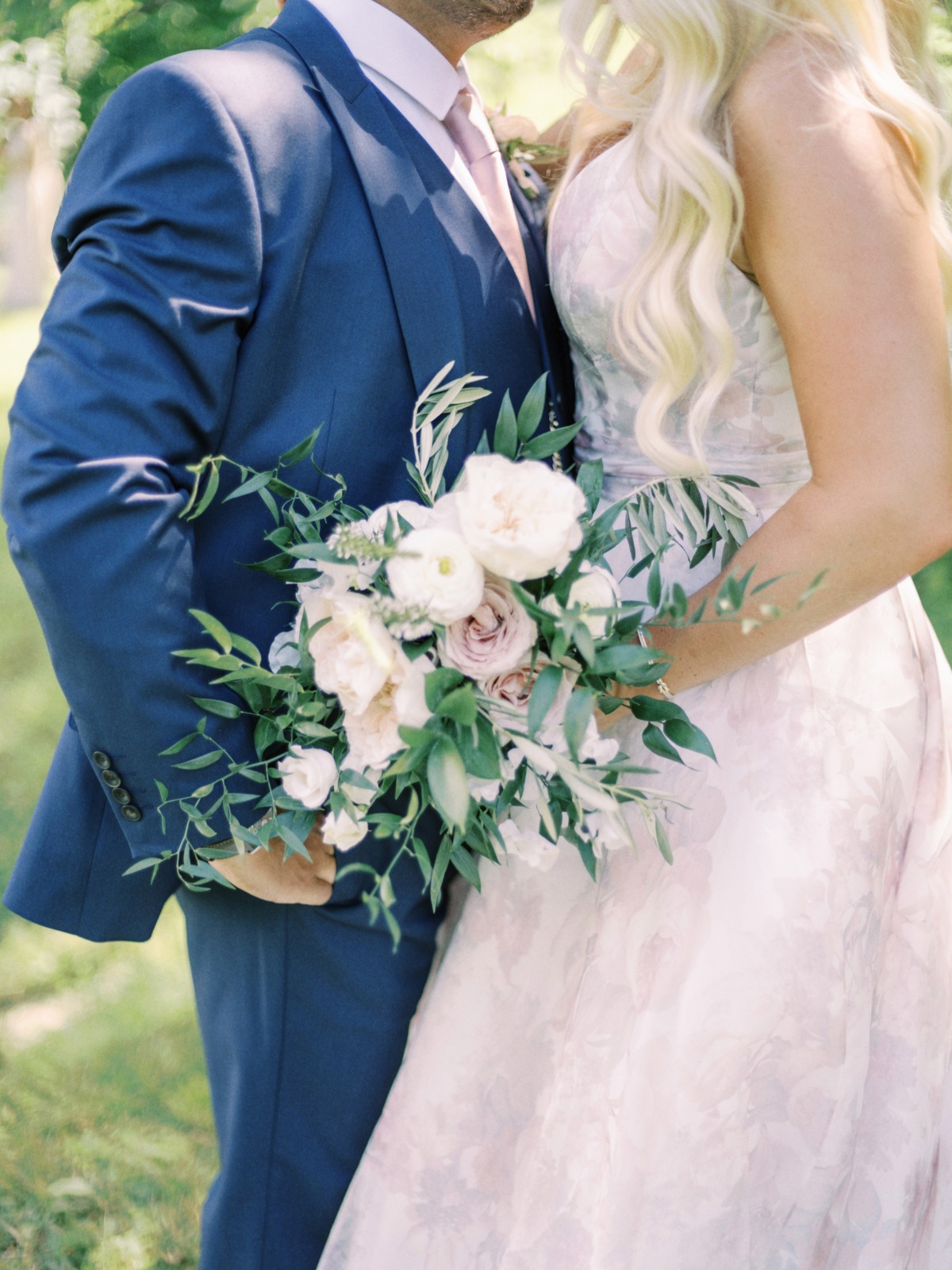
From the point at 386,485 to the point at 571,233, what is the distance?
49 centimetres

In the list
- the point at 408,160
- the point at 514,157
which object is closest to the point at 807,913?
the point at 408,160

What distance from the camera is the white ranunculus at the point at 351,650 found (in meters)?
1.27

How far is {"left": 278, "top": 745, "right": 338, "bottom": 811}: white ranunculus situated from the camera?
4.56 feet

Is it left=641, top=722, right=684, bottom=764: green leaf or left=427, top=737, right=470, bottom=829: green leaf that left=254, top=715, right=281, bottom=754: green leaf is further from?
left=641, top=722, right=684, bottom=764: green leaf

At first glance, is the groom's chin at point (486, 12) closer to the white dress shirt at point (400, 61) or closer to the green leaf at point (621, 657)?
the white dress shirt at point (400, 61)

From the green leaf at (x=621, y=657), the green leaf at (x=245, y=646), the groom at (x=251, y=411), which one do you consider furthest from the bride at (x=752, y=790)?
the green leaf at (x=245, y=646)

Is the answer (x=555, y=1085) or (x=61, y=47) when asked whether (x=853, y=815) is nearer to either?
(x=555, y=1085)

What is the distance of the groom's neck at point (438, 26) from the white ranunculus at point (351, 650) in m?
0.98

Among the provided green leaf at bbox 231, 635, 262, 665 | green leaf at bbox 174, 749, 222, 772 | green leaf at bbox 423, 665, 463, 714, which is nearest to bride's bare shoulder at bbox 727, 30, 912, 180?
green leaf at bbox 423, 665, 463, 714

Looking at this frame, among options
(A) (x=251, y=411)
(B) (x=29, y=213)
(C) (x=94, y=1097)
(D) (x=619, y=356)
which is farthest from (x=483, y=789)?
(B) (x=29, y=213)

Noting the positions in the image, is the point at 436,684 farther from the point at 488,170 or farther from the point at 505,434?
the point at 488,170

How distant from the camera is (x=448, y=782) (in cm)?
123

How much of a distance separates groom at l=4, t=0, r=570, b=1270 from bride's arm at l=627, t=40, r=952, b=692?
1.46 feet

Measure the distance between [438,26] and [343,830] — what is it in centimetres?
125
